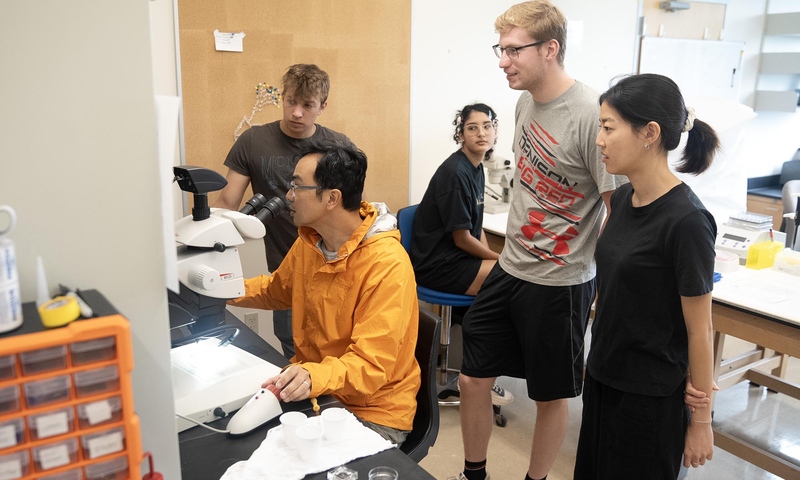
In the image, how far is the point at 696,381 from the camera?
1562mm

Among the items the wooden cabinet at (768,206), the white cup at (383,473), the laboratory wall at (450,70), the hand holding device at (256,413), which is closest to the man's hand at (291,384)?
the hand holding device at (256,413)

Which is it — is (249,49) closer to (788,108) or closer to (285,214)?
(285,214)

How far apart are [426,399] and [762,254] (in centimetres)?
190

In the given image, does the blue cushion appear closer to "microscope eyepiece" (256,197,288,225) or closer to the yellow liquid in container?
the yellow liquid in container

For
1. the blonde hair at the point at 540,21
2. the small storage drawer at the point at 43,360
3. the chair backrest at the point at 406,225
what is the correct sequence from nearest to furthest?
1. the small storage drawer at the point at 43,360
2. the blonde hair at the point at 540,21
3. the chair backrest at the point at 406,225

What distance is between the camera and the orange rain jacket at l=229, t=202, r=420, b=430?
4.89ft

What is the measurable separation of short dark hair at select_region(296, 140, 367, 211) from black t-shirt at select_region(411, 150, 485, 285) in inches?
42.0

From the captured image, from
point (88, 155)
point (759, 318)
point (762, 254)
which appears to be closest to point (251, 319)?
point (759, 318)

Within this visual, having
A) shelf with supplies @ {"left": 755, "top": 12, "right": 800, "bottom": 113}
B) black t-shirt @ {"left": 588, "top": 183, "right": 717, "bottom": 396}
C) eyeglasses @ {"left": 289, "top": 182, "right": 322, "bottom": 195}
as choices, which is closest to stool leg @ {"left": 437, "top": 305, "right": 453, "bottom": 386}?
black t-shirt @ {"left": 588, "top": 183, "right": 717, "bottom": 396}

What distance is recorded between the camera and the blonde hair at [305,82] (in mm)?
2467

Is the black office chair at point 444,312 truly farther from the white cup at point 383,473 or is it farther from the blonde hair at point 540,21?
the white cup at point 383,473

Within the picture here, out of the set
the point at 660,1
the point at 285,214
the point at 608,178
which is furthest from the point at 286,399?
the point at 660,1

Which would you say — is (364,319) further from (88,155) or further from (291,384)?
(88,155)

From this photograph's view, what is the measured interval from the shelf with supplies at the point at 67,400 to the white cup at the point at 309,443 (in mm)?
420
